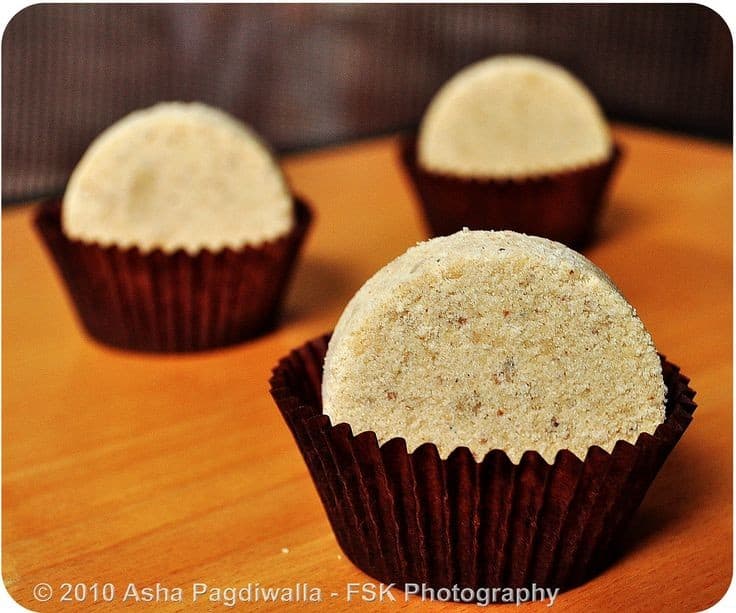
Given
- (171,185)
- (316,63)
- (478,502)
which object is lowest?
(316,63)

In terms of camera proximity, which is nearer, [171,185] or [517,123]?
[171,185]

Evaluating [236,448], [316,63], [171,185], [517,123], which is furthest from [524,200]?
[316,63]

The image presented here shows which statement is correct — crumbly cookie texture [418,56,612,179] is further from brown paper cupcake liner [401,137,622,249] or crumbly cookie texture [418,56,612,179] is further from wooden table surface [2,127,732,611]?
wooden table surface [2,127,732,611]

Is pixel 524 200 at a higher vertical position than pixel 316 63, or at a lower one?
higher

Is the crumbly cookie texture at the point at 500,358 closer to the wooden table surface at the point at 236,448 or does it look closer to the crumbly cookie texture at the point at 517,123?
the wooden table surface at the point at 236,448

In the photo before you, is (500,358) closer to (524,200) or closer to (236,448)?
(236,448)

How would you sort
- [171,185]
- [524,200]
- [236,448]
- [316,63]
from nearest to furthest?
[236,448] < [171,185] < [524,200] < [316,63]
